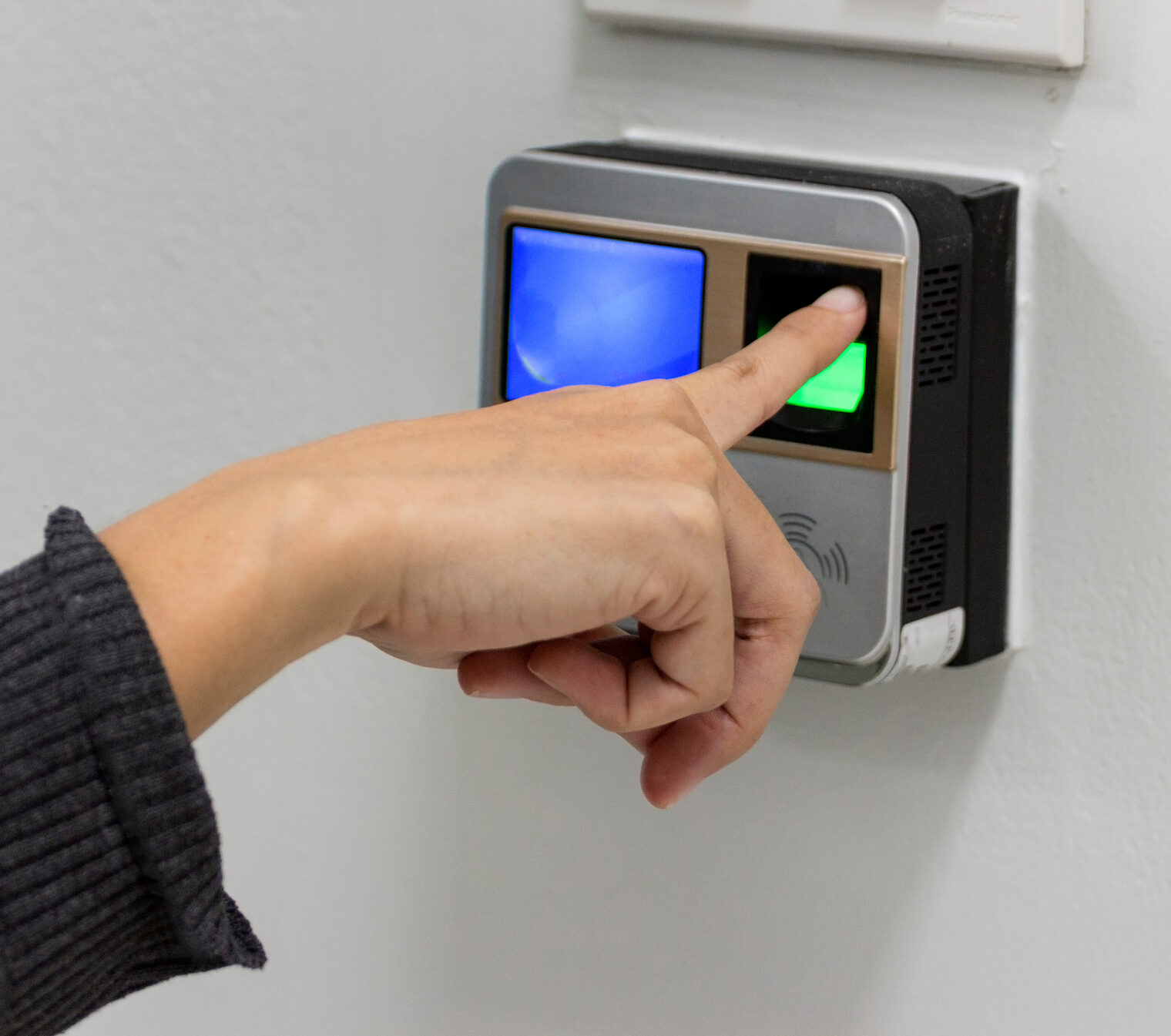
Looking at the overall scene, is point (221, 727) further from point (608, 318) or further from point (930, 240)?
point (930, 240)

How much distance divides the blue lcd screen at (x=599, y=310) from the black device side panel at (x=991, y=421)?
11 centimetres

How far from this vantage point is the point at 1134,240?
52 centimetres

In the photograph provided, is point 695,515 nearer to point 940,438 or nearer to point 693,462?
point 693,462

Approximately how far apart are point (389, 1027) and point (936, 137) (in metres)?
0.55

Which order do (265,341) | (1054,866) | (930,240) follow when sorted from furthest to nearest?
1. (265,341)
2. (1054,866)
3. (930,240)

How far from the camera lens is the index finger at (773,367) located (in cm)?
47

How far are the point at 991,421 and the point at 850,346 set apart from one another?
3.1 inches

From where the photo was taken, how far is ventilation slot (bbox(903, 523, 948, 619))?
531 millimetres

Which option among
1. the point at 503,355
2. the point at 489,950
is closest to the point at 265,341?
the point at 503,355

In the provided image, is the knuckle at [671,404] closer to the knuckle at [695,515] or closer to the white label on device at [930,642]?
the knuckle at [695,515]

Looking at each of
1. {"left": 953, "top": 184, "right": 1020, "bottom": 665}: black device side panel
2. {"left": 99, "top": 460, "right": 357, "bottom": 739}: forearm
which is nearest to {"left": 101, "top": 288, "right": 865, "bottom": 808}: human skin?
{"left": 99, "top": 460, "right": 357, "bottom": 739}: forearm

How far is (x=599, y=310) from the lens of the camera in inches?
21.4

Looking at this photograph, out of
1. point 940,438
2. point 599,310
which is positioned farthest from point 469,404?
point 940,438

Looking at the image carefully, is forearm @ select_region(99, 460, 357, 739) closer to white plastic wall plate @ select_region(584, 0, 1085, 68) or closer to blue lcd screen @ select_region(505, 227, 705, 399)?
blue lcd screen @ select_region(505, 227, 705, 399)
